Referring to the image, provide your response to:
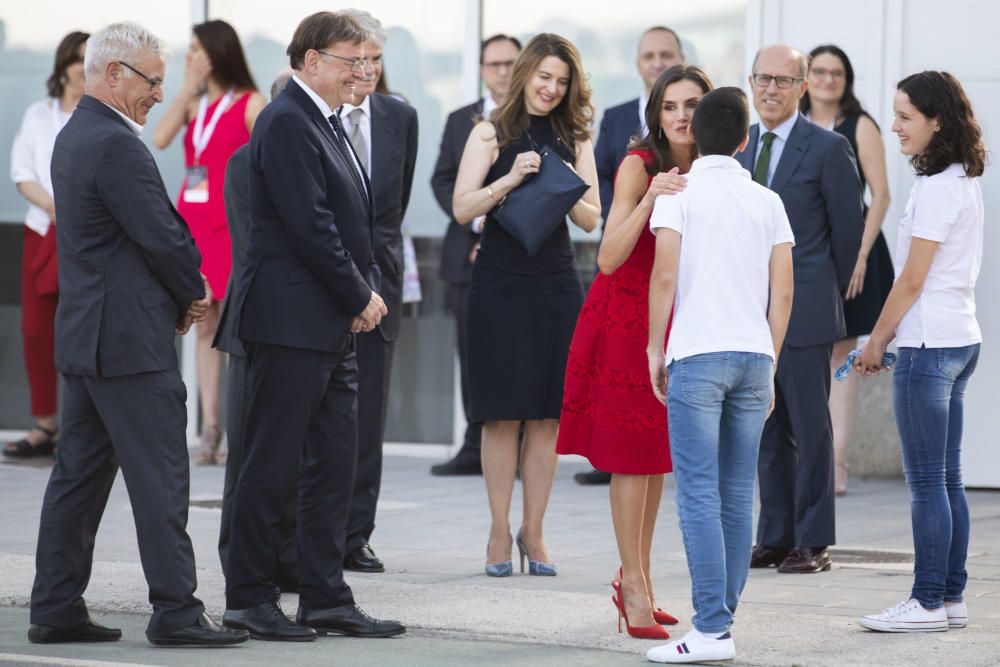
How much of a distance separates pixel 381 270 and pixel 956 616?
2634 millimetres

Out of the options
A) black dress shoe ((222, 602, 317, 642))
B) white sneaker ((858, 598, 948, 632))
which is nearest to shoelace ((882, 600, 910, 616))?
white sneaker ((858, 598, 948, 632))

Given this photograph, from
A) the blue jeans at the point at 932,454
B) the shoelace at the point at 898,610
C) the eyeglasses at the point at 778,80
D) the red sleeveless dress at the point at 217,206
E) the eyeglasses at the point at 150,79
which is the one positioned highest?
the eyeglasses at the point at 778,80

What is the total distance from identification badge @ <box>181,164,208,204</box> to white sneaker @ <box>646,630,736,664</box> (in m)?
5.73

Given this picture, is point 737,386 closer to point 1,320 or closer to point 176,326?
point 176,326

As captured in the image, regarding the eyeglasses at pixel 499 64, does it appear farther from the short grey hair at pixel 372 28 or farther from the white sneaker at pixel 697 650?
the white sneaker at pixel 697 650

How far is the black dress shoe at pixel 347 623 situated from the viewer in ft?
18.8

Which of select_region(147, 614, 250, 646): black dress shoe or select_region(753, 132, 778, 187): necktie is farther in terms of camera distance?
select_region(753, 132, 778, 187): necktie

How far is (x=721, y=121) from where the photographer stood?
5.25 m

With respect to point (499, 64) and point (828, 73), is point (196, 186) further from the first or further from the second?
point (828, 73)

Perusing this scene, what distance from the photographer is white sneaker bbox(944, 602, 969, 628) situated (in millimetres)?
5844

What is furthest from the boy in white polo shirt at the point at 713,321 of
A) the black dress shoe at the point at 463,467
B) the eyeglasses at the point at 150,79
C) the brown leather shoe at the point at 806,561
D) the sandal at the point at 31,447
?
the sandal at the point at 31,447

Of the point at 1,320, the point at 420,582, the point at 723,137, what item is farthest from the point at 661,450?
the point at 1,320

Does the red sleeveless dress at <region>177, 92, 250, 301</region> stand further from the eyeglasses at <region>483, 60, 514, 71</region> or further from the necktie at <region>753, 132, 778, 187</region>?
the necktie at <region>753, 132, 778, 187</region>

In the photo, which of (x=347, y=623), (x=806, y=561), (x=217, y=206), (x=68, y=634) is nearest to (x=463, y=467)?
(x=217, y=206)
